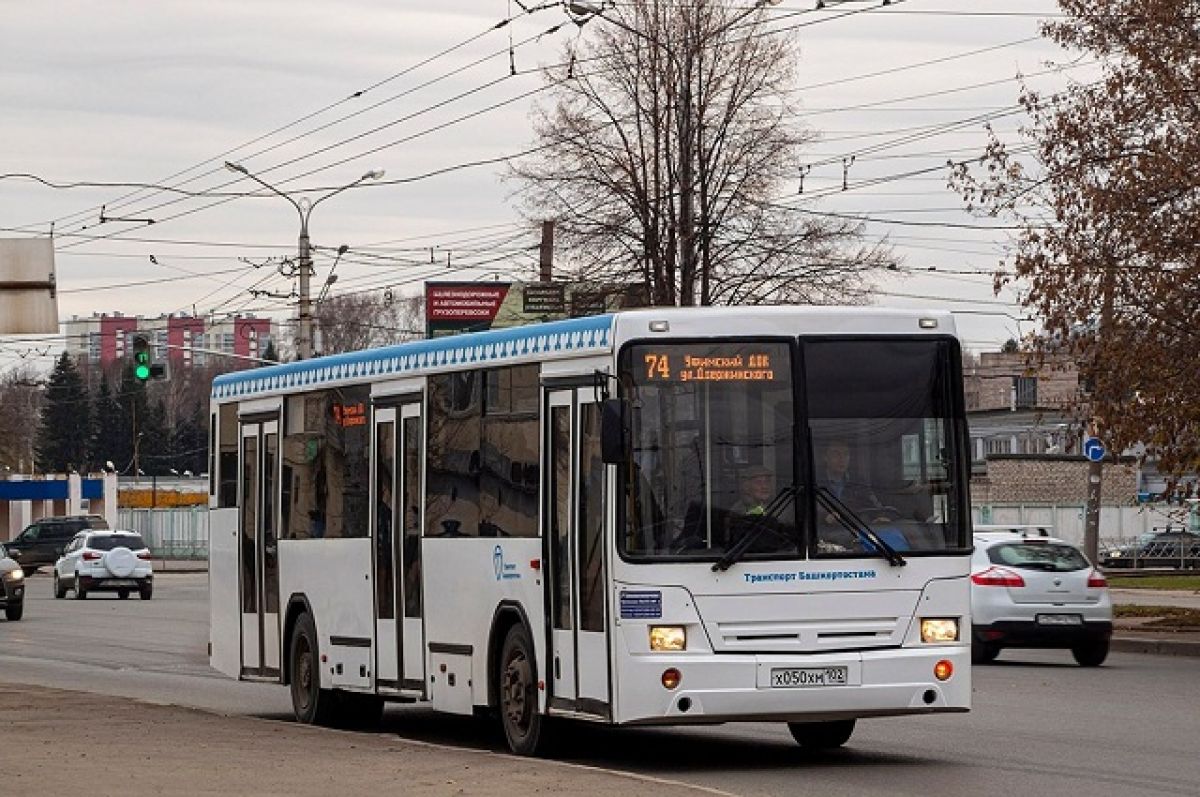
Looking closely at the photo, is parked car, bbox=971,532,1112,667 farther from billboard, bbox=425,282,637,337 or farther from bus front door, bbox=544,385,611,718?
billboard, bbox=425,282,637,337

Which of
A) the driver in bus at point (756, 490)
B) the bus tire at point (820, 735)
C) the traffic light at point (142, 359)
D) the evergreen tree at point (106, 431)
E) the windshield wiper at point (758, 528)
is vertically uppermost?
the evergreen tree at point (106, 431)

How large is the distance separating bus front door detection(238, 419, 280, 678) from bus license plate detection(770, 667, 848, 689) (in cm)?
707

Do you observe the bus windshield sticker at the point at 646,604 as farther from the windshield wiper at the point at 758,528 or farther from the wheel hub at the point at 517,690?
the wheel hub at the point at 517,690

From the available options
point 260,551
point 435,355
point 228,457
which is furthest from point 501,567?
point 228,457

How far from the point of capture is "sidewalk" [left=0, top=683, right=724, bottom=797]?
12.5 meters

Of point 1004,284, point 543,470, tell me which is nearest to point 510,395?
point 543,470

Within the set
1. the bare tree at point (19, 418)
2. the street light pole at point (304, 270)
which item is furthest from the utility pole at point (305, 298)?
the bare tree at point (19, 418)

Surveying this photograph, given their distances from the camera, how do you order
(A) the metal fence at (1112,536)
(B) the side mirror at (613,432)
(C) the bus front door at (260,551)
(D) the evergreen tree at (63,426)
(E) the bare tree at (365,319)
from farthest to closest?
(D) the evergreen tree at (63,426) → (E) the bare tree at (365,319) → (A) the metal fence at (1112,536) → (C) the bus front door at (260,551) → (B) the side mirror at (613,432)

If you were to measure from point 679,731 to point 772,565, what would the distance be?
426cm

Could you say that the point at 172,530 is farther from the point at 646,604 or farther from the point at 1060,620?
the point at 646,604

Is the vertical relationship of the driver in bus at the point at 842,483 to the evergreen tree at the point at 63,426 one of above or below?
below

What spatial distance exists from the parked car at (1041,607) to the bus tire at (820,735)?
11015 millimetres

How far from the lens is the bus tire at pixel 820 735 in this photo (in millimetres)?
15930

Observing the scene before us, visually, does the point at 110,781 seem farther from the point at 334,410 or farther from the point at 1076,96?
the point at 1076,96
